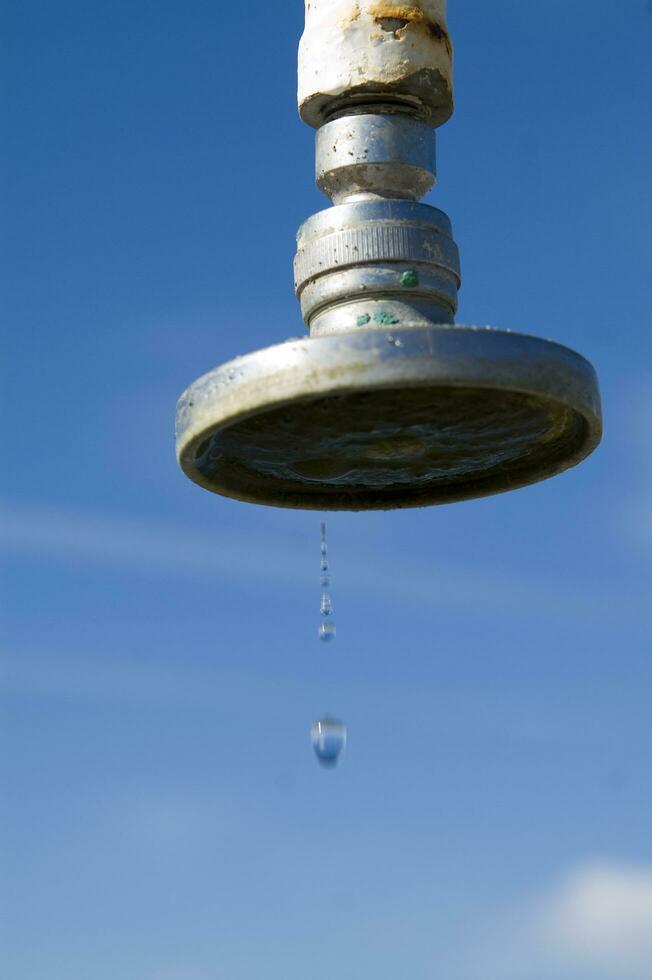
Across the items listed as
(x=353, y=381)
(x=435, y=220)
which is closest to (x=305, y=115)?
(x=435, y=220)

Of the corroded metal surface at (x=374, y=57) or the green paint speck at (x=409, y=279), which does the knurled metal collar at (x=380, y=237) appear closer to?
the green paint speck at (x=409, y=279)

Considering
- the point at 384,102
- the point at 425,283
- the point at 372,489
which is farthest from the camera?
the point at 372,489

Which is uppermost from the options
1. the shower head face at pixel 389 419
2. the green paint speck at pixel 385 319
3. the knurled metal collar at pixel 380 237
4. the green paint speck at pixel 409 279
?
the knurled metal collar at pixel 380 237

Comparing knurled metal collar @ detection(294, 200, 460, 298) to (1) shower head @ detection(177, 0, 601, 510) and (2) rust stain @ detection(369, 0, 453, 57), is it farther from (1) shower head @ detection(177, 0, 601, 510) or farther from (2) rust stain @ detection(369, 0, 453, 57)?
(2) rust stain @ detection(369, 0, 453, 57)

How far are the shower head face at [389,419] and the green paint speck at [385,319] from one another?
Result: 0.31m

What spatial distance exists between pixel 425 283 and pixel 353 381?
82 cm

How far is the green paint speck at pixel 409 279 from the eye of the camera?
410 cm

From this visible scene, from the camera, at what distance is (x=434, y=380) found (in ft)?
11.2

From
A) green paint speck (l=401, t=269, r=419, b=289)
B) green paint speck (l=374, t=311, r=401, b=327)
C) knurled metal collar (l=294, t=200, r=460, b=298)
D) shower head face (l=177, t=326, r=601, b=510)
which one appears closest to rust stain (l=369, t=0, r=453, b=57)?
knurled metal collar (l=294, t=200, r=460, b=298)

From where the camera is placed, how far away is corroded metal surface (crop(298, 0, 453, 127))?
4.34m

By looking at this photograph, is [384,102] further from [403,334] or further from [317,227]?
[403,334]

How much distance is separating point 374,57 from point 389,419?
45.9 inches

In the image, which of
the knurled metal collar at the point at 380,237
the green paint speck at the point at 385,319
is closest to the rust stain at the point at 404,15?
the knurled metal collar at the point at 380,237

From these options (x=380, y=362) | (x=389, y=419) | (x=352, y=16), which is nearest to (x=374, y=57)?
Answer: (x=352, y=16)
